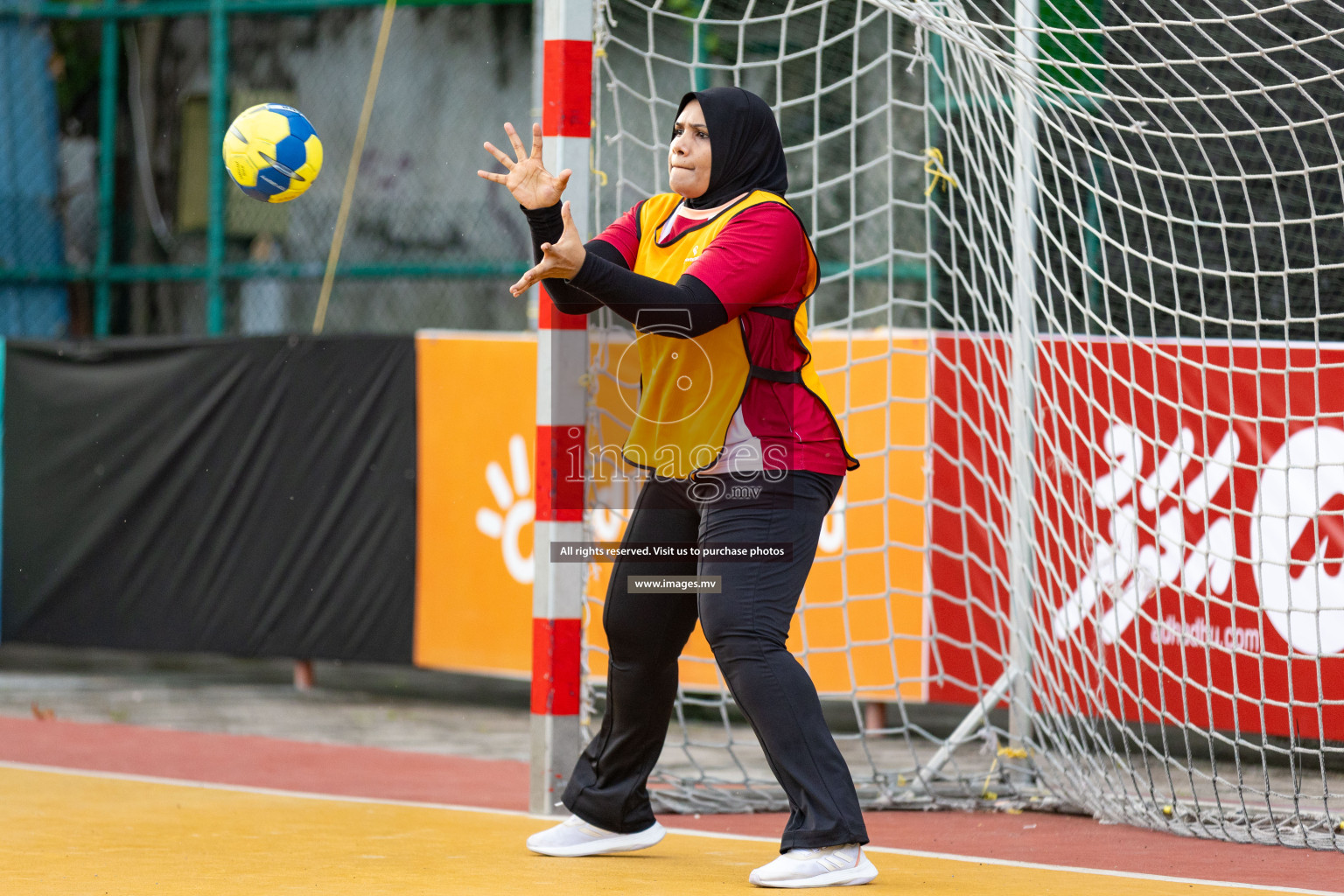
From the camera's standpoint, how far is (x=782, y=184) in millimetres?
4512

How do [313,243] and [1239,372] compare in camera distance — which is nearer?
[1239,372]

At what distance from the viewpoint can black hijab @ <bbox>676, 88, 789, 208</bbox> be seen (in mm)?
4371

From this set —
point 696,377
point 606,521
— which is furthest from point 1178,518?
point 696,377

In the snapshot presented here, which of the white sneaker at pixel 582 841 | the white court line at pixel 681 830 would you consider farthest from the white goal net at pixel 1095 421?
the white sneaker at pixel 582 841

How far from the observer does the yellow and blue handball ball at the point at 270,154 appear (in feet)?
16.1

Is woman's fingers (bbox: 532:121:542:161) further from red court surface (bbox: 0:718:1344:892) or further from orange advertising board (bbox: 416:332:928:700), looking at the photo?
red court surface (bbox: 0:718:1344:892)

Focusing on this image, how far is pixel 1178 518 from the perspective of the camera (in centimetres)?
663

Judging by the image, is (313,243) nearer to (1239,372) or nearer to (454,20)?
(454,20)

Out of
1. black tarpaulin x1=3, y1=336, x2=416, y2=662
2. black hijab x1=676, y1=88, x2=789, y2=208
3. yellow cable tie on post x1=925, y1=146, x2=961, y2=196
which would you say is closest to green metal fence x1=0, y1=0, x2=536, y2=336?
black tarpaulin x1=3, y1=336, x2=416, y2=662

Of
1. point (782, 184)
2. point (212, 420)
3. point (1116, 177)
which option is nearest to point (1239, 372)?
point (1116, 177)

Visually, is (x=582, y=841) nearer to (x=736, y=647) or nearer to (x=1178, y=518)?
(x=736, y=647)

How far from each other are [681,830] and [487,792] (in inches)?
46.2

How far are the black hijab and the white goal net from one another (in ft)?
4.01

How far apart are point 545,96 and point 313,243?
6.77m
